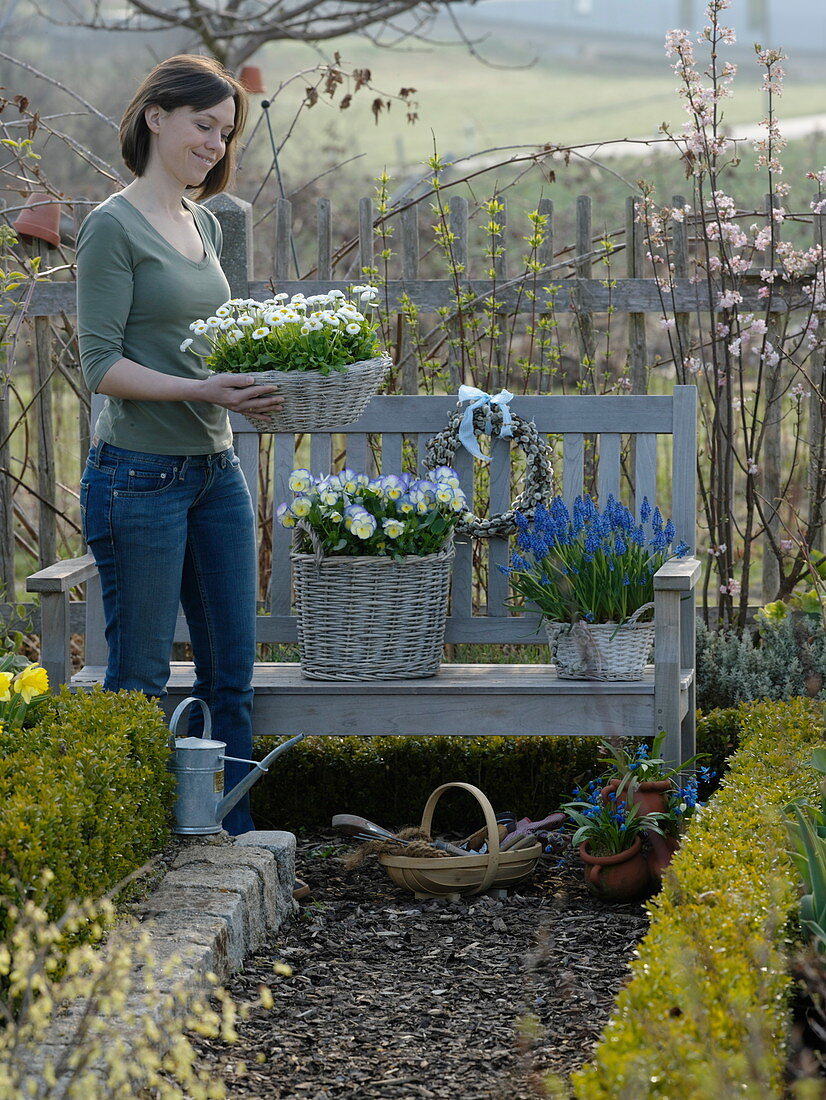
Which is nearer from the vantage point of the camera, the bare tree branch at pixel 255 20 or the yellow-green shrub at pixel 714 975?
the yellow-green shrub at pixel 714 975

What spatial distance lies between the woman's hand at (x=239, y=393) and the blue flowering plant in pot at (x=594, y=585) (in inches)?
35.9

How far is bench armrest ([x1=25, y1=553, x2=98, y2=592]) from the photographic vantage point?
332 cm

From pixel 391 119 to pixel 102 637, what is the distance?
1117 inches

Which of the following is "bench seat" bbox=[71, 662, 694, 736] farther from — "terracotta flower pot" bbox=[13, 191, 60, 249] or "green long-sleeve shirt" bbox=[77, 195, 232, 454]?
"terracotta flower pot" bbox=[13, 191, 60, 249]

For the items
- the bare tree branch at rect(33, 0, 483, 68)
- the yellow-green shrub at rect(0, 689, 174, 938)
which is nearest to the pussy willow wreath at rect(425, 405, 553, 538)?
the yellow-green shrub at rect(0, 689, 174, 938)

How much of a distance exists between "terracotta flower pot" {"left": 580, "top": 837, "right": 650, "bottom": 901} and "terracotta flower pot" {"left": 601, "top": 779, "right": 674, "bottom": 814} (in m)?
0.09

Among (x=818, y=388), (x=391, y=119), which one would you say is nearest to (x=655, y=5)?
(x=391, y=119)

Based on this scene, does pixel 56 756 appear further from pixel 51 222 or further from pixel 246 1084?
pixel 51 222

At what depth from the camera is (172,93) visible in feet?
9.75

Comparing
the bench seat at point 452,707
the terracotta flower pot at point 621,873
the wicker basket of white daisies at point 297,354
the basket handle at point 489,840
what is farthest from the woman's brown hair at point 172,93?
the terracotta flower pot at point 621,873

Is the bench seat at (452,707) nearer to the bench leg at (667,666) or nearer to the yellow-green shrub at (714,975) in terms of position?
the bench leg at (667,666)

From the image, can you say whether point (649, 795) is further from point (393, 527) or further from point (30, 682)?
point (30, 682)

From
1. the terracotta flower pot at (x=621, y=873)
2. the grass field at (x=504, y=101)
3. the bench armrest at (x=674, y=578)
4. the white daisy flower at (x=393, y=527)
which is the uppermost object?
the grass field at (x=504, y=101)

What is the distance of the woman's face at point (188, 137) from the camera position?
9.80 feet
